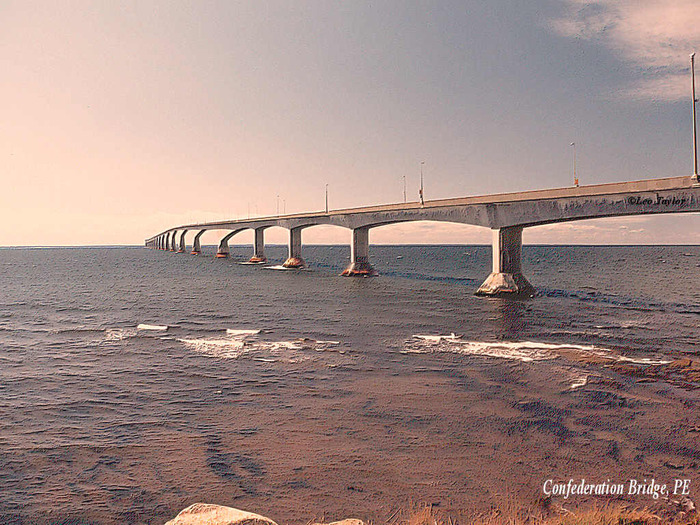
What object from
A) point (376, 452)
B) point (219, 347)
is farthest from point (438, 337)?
point (376, 452)

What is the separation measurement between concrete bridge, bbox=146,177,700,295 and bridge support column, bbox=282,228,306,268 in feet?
80.4

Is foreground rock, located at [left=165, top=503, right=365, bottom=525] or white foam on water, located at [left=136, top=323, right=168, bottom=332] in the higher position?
foreground rock, located at [left=165, top=503, right=365, bottom=525]

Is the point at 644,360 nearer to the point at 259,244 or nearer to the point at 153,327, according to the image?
the point at 153,327

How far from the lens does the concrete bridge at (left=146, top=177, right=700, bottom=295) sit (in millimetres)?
37938

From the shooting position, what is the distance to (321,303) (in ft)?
160

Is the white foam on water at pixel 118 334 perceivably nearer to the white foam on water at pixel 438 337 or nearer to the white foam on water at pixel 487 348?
the white foam on water at pixel 487 348

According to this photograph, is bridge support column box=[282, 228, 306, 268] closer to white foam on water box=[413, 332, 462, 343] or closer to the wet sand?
white foam on water box=[413, 332, 462, 343]

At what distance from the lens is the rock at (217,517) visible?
703 centimetres

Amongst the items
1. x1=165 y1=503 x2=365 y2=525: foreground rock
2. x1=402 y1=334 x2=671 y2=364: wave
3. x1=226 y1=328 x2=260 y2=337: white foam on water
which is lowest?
x1=402 y1=334 x2=671 y2=364: wave

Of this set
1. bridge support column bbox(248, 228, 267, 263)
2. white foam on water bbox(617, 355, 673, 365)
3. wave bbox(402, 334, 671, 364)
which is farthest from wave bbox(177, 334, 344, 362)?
bridge support column bbox(248, 228, 267, 263)

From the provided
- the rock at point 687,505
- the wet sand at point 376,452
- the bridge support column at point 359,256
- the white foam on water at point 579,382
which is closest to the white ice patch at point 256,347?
the wet sand at point 376,452

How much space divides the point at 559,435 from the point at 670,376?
32.5 feet

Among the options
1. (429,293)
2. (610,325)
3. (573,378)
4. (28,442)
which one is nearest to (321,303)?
(429,293)

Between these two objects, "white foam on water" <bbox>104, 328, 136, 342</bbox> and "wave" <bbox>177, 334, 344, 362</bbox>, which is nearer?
"wave" <bbox>177, 334, 344, 362</bbox>
